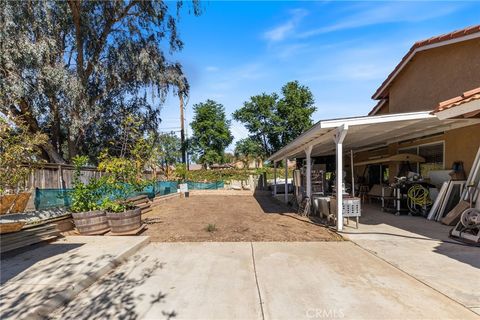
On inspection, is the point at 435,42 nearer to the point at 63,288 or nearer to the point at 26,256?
the point at 63,288

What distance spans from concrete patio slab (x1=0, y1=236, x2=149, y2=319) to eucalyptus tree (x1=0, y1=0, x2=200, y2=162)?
6932 mm

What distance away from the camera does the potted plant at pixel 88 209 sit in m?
6.84

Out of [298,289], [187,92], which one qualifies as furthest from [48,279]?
[187,92]

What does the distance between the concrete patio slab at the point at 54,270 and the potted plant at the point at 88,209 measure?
0.44 m

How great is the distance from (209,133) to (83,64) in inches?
1144

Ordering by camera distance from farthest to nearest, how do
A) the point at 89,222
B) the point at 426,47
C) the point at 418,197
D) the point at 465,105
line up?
the point at 426,47, the point at 418,197, the point at 89,222, the point at 465,105

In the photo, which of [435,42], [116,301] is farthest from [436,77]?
[116,301]

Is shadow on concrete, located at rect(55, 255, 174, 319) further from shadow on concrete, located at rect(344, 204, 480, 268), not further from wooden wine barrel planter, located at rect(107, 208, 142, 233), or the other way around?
shadow on concrete, located at rect(344, 204, 480, 268)

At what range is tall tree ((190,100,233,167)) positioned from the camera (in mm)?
42344

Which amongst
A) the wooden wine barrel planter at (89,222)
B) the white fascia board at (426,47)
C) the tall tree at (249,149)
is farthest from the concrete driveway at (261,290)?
the tall tree at (249,149)

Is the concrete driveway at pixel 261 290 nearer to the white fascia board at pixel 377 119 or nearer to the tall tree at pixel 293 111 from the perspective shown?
Answer: the white fascia board at pixel 377 119

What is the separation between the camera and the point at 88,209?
23.7ft

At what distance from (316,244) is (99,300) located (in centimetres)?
411

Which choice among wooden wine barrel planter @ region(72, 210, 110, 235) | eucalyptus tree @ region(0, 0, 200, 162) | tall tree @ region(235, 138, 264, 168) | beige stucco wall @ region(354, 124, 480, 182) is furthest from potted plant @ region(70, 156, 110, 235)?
tall tree @ region(235, 138, 264, 168)
